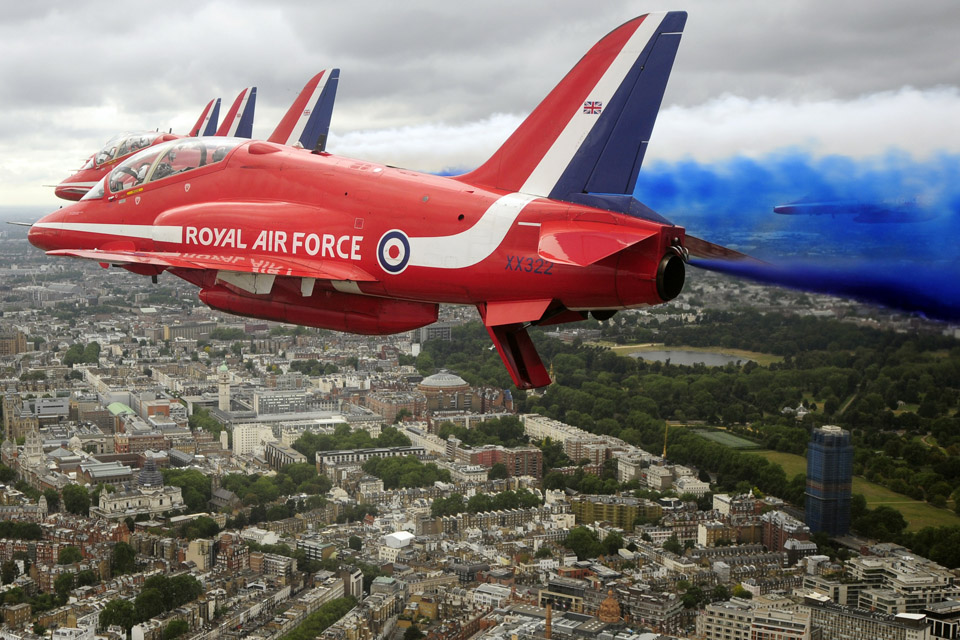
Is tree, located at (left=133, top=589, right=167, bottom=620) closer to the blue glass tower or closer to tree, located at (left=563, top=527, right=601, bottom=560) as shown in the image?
tree, located at (left=563, top=527, right=601, bottom=560)

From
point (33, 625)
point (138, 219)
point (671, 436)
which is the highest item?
point (138, 219)

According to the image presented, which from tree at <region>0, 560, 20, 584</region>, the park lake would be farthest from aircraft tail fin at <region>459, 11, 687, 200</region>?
tree at <region>0, 560, 20, 584</region>

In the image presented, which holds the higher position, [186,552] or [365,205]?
[365,205]

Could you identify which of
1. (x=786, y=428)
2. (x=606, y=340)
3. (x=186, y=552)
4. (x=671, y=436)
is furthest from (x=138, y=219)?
(x=606, y=340)

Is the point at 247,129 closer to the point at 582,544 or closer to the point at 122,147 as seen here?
the point at 122,147

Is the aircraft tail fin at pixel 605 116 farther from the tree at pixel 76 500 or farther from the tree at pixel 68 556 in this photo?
the tree at pixel 76 500

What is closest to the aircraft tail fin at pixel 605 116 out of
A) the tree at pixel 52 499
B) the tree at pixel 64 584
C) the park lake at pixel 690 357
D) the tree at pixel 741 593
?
the tree at pixel 741 593

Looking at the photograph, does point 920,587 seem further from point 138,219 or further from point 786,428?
point 138,219
